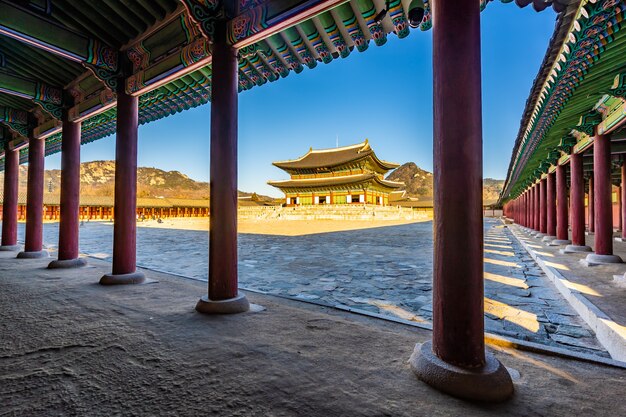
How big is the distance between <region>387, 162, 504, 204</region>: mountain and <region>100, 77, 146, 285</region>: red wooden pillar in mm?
129835

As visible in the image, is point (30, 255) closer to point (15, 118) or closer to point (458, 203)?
point (15, 118)

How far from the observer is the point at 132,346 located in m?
2.50

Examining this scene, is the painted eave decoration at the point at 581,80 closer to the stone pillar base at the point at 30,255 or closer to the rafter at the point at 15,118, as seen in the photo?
the rafter at the point at 15,118

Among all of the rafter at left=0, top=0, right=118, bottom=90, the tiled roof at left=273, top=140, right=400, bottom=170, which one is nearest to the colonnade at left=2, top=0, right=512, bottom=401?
the rafter at left=0, top=0, right=118, bottom=90

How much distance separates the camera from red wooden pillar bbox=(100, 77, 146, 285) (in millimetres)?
4820

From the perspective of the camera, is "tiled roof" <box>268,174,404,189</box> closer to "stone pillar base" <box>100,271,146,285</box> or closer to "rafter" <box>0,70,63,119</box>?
"rafter" <box>0,70,63,119</box>

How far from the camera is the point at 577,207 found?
8.92 meters

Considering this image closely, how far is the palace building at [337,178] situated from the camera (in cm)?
4125

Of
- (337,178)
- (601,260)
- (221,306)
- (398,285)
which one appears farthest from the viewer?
(337,178)

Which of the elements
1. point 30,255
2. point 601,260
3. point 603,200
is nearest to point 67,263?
point 30,255

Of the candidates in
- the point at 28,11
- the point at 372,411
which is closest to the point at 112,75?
the point at 28,11

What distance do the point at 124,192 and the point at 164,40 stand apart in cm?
240

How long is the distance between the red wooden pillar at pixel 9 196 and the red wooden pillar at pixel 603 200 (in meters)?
14.9

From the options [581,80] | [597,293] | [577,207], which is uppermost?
[581,80]
